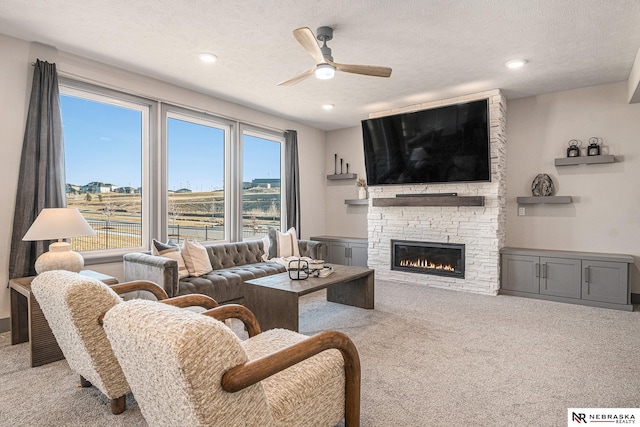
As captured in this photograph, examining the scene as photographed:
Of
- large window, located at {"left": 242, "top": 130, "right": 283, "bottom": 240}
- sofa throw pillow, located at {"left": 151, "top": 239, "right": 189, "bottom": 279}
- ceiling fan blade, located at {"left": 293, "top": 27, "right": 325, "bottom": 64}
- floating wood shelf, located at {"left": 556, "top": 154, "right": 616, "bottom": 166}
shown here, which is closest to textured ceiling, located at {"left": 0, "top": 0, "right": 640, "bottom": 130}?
ceiling fan blade, located at {"left": 293, "top": 27, "right": 325, "bottom": 64}

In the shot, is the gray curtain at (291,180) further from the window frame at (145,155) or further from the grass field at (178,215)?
the window frame at (145,155)

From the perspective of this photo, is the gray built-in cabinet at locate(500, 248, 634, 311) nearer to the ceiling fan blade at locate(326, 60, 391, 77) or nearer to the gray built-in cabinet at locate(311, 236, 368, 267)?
the gray built-in cabinet at locate(311, 236, 368, 267)

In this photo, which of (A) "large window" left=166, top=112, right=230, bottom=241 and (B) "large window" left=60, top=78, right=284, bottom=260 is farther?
(A) "large window" left=166, top=112, right=230, bottom=241

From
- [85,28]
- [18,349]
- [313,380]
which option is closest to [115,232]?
[18,349]

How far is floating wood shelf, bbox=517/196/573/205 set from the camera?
4750 mm

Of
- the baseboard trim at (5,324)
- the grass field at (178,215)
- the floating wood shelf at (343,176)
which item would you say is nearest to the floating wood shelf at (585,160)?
the floating wood shelf at (343,176)

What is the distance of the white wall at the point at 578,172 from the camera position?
176 inches

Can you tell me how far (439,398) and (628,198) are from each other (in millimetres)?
4034

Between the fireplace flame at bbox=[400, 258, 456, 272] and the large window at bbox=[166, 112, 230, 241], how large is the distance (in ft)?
9.26

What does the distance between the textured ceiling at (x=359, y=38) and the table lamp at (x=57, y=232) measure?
5.37ft

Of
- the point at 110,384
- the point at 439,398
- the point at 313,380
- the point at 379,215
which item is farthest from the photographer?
the point at 379,215

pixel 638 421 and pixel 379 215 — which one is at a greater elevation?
pixel 379 215

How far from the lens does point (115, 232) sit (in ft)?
13.8

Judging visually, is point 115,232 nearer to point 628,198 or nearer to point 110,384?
point 110,384
